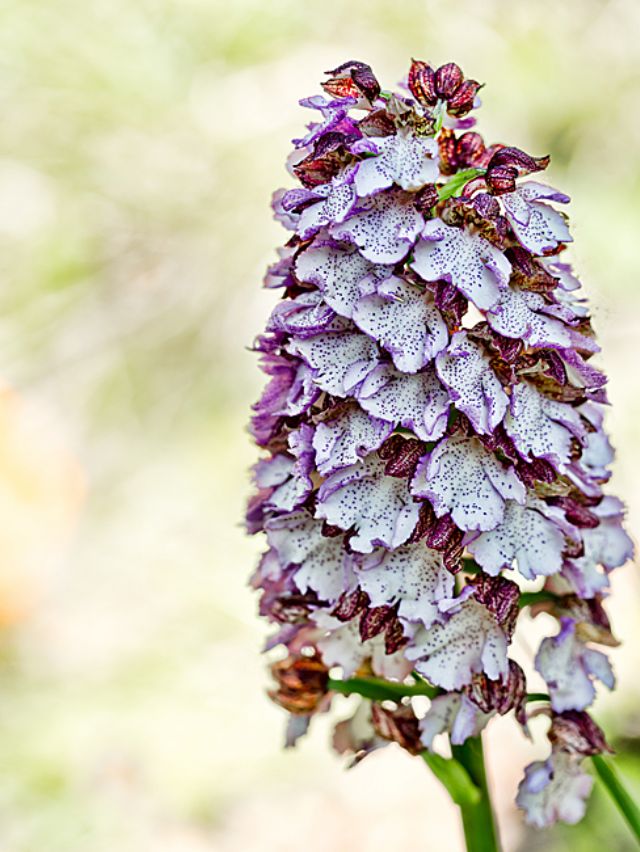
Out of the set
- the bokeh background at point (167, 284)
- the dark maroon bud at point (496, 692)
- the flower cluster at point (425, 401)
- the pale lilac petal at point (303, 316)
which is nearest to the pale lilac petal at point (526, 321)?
the flower cluster at point (425, 401)

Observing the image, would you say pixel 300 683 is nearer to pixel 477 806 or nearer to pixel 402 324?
pixel 477 806

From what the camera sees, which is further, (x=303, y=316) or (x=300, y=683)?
(x=300, y=683)

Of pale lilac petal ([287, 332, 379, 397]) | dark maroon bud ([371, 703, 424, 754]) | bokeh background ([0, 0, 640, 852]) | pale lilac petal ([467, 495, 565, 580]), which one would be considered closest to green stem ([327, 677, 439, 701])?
dark maroon bud ([371, 703, 424, 754])

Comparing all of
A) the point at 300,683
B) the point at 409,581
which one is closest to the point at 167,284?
the point at 300,683

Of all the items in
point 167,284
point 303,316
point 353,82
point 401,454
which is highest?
point 167,284

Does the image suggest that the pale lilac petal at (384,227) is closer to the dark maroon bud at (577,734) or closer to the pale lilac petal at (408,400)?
the pale lilac petal at (408,400)

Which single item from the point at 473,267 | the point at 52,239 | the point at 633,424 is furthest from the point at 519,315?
the point at 52,239

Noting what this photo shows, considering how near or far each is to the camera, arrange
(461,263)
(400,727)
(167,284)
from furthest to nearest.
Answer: (167,284), (400,727), (461,263)
